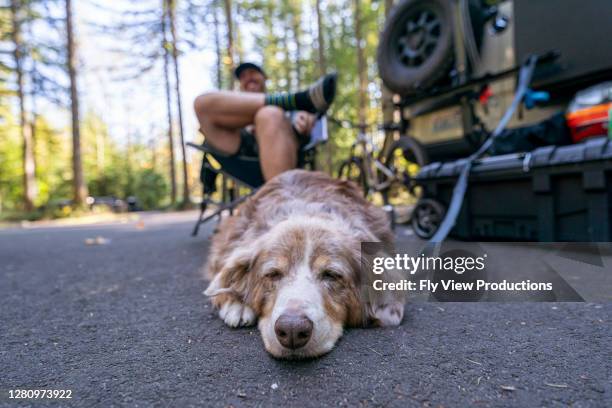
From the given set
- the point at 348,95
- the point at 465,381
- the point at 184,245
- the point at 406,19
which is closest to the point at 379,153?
the point at 406,19

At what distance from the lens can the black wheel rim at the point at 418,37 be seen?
15.3 feet

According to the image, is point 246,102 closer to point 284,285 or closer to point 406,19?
point 284,285

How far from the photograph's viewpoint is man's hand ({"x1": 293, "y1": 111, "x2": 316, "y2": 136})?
3.61 metres

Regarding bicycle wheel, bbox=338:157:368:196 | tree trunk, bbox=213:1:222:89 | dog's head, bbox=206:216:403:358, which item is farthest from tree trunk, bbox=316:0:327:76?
dog's head, bbox=206:216:403:358

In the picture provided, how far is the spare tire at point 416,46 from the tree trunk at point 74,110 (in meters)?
11.9

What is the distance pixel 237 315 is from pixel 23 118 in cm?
1965

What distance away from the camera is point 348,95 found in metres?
19.1

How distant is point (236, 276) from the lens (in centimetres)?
179

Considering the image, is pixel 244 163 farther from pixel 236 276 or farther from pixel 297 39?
pixel 297 39

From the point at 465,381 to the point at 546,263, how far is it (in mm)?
1953

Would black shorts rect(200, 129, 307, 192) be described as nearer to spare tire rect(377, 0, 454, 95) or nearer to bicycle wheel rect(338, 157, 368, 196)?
bicycle wheel rect(338, 157, 368, 196)

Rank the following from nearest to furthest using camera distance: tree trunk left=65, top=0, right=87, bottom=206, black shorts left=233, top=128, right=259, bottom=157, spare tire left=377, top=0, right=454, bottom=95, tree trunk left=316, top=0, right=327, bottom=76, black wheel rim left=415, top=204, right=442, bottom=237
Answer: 1. black wheel rim left=415, top=204, right=442, bottom=237
2. black shorts left=233, top=128, right=259, bottom=157
3. spare tire left=377, top=0, right=454, bottom=95
4. tree trunk left=65, top=0, right=87, bottom=206
5. tree trunk left=316, top=0, right=327, bottom=76

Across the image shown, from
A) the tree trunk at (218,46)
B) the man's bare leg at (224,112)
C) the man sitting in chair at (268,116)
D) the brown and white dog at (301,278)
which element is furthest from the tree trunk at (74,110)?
the brown and white dog at (301,278)

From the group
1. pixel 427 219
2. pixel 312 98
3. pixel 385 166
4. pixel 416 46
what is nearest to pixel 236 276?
pixel 312 98
